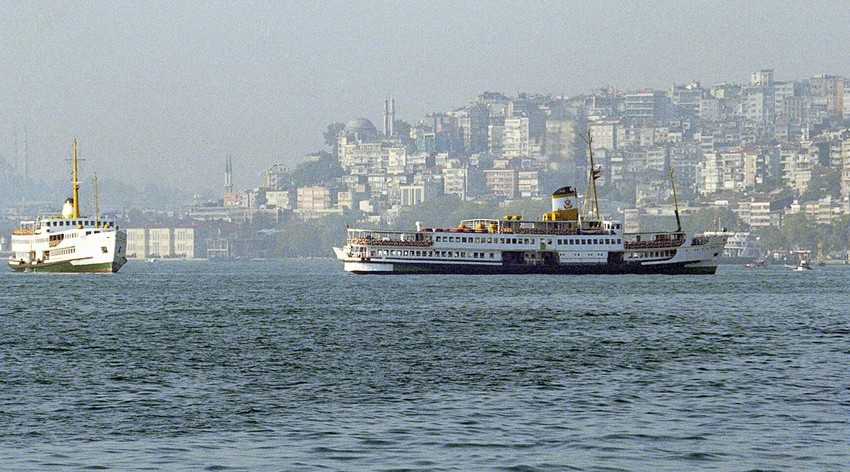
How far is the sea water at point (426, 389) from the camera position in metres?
25.4

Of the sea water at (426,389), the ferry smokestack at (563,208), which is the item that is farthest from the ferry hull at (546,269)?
the sea water at (426,389)

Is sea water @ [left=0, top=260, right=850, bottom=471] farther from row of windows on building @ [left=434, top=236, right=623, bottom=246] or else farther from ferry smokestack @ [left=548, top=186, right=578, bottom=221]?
ferry smokestack @ [left=548, top=186, right=578, bottom=221]

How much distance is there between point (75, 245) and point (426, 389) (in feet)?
269

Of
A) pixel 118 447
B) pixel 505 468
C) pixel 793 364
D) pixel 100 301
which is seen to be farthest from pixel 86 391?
pixel 100 301

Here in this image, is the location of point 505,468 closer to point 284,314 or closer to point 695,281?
point 284,314

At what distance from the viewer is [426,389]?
112 feet

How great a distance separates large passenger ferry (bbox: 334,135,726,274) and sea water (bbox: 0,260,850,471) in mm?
45115

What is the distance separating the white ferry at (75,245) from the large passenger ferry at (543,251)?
1739cm

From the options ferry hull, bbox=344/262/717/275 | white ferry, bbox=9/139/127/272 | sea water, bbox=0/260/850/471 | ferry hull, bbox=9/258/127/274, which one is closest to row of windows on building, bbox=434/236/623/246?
ferry hull, bbox=344/262/717/275

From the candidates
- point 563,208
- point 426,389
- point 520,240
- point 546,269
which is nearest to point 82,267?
point 520,240

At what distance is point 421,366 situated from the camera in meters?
Answer: 39.5

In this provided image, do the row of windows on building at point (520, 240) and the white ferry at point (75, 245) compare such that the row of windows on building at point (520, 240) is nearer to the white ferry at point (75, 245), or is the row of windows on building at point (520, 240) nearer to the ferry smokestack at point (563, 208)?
the ferry smokestack at point (563, 208)

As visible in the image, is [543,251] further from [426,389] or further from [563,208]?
[426,389]

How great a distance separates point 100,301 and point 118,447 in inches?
1980
